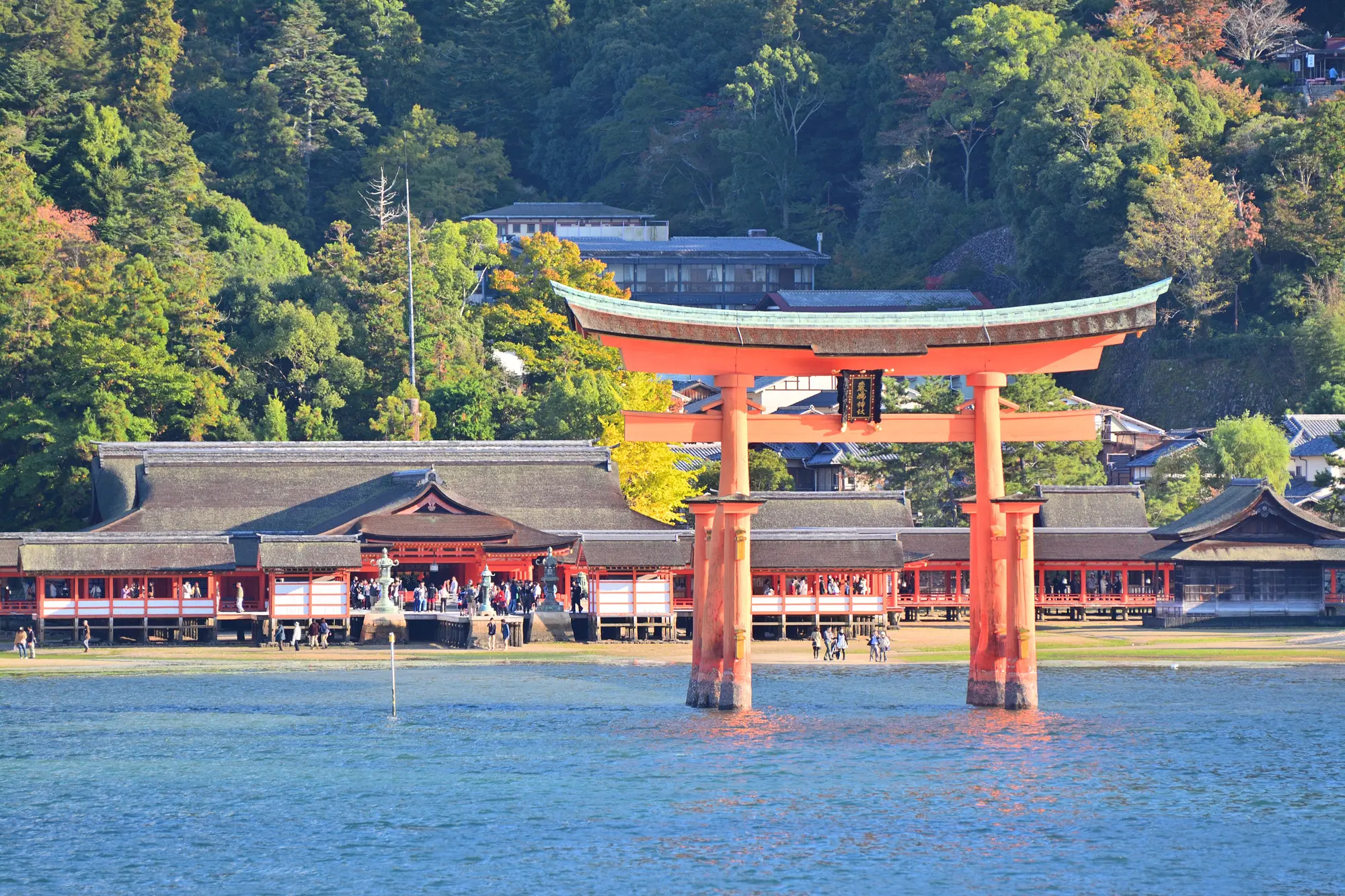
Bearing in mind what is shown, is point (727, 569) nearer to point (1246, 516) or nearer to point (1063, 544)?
point (1063, 544)

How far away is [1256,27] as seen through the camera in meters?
100

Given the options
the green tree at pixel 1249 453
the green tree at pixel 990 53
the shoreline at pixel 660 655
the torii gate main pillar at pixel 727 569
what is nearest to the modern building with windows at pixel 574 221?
the green tree at pixel 990 53

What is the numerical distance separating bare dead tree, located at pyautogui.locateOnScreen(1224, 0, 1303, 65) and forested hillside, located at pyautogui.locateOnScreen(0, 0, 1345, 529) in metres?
0.25

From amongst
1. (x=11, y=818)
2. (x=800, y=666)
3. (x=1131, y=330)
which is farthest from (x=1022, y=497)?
(x=11, y=818)

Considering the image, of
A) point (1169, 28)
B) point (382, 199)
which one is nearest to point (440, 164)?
point (382, 199)

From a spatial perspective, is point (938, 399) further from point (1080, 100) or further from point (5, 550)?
point (5, 550)

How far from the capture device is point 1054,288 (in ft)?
299

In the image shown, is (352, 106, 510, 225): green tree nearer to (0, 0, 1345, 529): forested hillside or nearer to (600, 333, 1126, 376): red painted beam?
(0, 0, 1345, 529): forested hillside

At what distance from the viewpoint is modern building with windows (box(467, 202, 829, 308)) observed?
10750 cm

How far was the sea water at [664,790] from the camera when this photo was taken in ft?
94.7

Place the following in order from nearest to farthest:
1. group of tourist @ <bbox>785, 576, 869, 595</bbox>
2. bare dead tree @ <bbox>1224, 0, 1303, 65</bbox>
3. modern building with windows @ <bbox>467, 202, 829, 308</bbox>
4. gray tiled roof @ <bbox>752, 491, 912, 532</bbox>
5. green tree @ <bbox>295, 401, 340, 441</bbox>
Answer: group of tourist @ <bbox>785, 576, 869, 595</bbox> < gray tiled roof @ <bbox>752, 491, 912, 532</bbox> < green tree @ <bbox>295, 401, 340, 441</bbox> < bare dead tree @ <bbox>1224, 0, 1303, 65</bbox> < modern building with windows @ <bbox>467, 202, 829, 308</bbox>

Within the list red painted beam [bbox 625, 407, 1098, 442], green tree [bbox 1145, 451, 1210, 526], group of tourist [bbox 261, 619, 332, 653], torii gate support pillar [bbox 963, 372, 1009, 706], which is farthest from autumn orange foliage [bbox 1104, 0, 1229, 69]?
torii gate support pillar [bbox 963, 372, 1009, 706]

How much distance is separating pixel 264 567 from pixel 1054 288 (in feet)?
153

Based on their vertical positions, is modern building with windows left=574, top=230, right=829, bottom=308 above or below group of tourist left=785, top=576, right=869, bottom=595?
above
